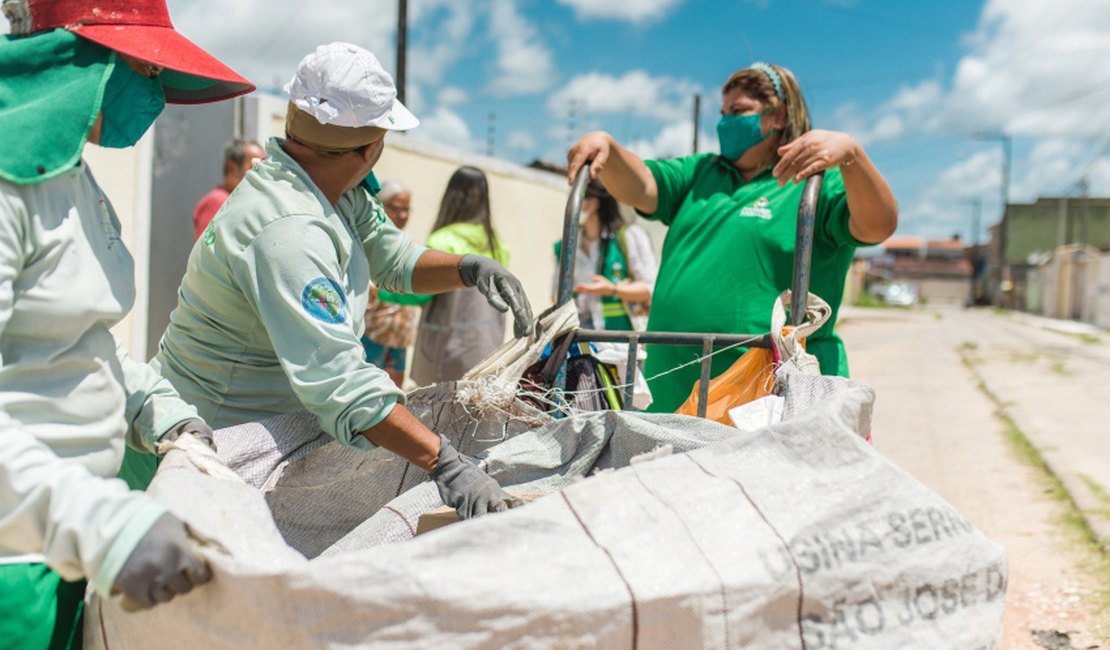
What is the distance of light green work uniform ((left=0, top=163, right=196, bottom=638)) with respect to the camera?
46.5 inches

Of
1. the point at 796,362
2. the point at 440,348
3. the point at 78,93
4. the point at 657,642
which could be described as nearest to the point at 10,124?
the point at 78,93

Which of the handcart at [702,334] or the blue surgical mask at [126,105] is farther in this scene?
the handcart at [702,334]

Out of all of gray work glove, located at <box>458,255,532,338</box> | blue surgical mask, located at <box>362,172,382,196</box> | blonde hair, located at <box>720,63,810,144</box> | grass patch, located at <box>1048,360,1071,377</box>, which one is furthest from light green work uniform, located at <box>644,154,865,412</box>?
grass patch, located at <box>1048,360,1071,377</box>

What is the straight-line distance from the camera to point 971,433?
7516 millimetres

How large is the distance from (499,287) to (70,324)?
111 cm

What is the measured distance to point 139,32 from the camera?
150cm

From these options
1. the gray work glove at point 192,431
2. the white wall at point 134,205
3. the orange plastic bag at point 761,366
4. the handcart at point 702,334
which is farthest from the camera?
the white wall at point 134,205

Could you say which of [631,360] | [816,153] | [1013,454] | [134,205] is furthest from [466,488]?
[1013,454]

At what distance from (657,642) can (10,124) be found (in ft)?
3.68

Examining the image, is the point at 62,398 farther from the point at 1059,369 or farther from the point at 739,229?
the point at 1059,369

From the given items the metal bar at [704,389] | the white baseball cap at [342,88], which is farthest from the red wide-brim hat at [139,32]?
the metal bar at [704,389]

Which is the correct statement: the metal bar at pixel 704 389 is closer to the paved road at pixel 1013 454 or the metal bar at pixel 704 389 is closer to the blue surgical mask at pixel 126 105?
the blue surgical mask at pixel 126 105

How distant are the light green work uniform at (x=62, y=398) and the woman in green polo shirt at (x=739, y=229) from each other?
1401mm

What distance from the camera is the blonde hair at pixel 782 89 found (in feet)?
8.77
